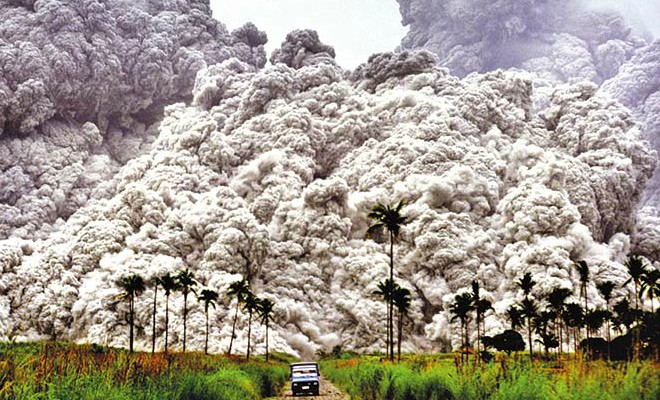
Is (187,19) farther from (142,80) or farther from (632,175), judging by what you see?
(632,175)

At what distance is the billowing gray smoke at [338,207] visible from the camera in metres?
104

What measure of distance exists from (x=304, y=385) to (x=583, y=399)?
2339cm

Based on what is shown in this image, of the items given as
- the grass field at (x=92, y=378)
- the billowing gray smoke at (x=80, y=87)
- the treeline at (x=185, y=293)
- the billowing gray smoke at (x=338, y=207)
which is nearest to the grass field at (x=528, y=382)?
the grass field at (x=92, y=378)

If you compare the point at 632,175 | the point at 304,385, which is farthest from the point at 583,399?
the point at 632,175

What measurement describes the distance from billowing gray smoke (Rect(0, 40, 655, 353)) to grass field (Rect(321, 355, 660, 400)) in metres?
81.0

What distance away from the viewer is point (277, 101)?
5458 inches

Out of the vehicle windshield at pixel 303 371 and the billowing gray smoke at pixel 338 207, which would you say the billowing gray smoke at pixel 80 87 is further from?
the vehicle windshield at pixel 303 371

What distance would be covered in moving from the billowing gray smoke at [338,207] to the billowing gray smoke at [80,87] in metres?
11.0

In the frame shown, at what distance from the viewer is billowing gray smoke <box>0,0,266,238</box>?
127 metres

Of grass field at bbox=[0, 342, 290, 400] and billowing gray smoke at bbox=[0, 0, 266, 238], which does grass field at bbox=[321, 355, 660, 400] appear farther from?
billowing gray smoke at bbox=[0, 0, 266, 238]

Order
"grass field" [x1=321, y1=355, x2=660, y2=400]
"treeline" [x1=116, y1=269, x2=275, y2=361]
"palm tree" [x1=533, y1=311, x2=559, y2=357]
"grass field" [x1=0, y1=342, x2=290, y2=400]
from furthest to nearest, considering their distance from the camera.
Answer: "treeline" [x1=116, y1=269, x2=275, y2=361] → "palm tree" [x1=533, y1=311, x2=559, y2=357] → "grass field" [x1=0, y1=342, x2=290, y2=400] → "grass field" [x1=321, y1=355, x2=660, y2=400]

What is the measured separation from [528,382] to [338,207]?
106344mm

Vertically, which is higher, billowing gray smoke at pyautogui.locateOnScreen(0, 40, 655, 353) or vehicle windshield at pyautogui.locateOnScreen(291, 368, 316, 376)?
billowing gray smoke at pyautogui.locateOnScreen(0, 40, 655, 353)

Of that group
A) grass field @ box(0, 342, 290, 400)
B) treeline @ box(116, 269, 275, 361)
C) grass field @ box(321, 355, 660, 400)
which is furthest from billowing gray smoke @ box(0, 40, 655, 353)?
grass field @ box(0, 342, 290, 400)
